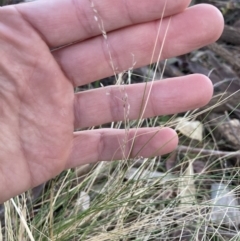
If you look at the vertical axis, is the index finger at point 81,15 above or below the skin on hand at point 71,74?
above

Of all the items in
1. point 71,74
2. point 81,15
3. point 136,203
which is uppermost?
point 81,15

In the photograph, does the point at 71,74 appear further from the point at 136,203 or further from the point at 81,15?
the point at 136,203

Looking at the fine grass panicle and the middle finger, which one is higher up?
the middle finger

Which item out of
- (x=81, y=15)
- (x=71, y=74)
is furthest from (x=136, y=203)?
(x=81, y=15)

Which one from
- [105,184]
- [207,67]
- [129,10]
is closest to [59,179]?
Answer: [105,184]

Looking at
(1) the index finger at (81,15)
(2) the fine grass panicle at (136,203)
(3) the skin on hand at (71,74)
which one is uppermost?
(1) the index finger at (81,15)

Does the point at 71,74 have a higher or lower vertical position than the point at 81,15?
lower

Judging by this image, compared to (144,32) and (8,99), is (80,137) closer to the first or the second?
(8,99)

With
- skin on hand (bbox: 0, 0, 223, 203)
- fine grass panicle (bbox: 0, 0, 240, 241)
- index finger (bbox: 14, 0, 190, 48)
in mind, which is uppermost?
index finger (bbox: 14, 0, 190, 48)
